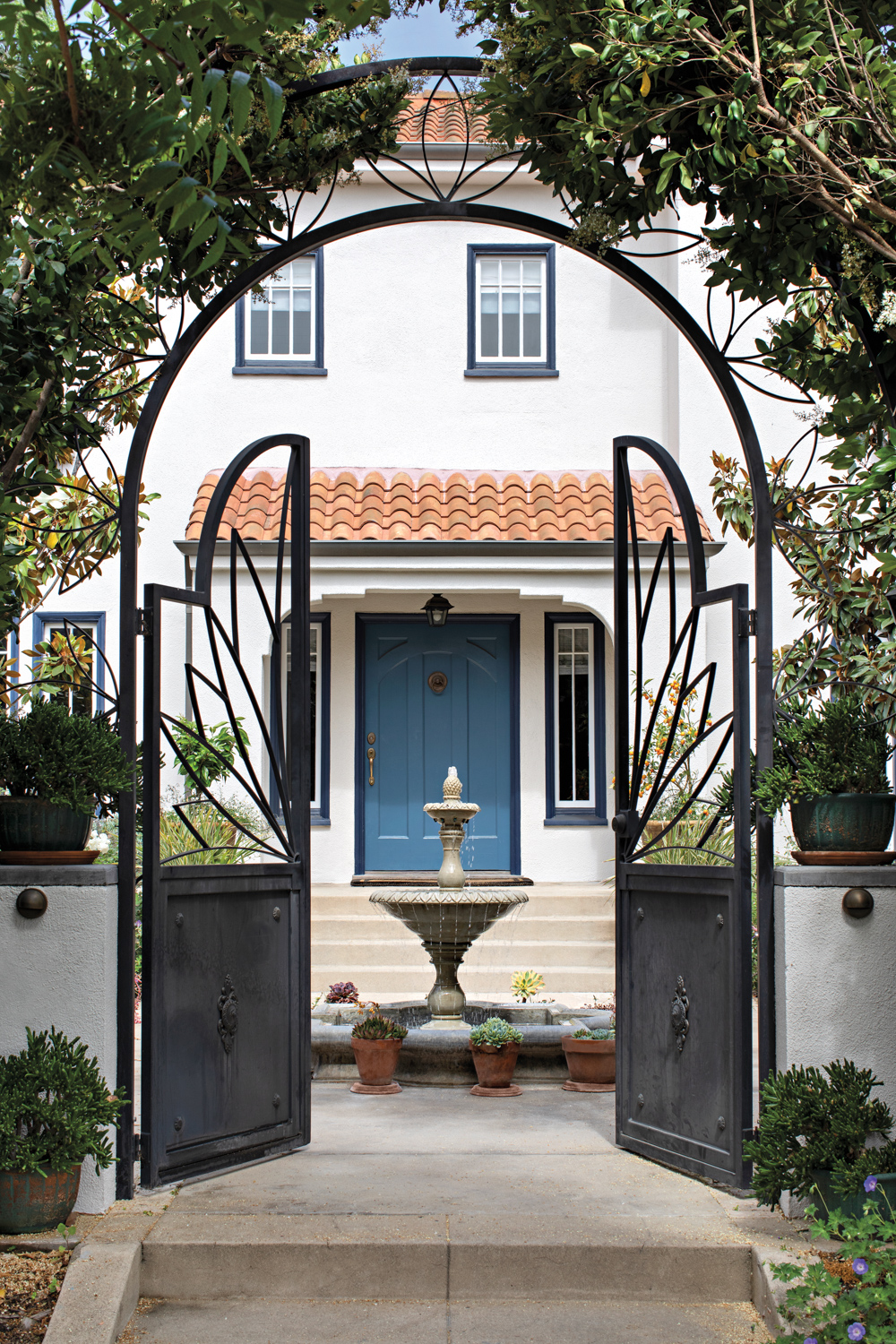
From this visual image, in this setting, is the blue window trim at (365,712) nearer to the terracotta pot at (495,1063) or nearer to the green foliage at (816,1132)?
the terracotta pot at (495,1063)

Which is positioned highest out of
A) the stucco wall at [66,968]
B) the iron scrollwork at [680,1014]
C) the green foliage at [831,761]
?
the green foliage at [831,761]

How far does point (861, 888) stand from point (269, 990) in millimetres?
2395

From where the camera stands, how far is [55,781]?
4.48 metres

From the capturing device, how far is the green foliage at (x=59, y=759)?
14.6ft

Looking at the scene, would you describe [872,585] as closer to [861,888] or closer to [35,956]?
[861,888]

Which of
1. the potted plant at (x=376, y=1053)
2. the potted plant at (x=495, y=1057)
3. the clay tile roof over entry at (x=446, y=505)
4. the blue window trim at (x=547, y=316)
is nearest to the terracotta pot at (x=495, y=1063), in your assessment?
the potted plant at (x=495, y=1057)

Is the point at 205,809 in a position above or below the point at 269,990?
above

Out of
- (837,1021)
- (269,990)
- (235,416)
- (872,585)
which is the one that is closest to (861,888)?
(837,1021)

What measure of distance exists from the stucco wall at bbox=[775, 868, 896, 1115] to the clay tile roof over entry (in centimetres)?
668

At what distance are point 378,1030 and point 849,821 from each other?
324 centimetres

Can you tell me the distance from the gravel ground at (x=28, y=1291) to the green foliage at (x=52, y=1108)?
27 centimetres

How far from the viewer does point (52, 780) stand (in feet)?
14.7

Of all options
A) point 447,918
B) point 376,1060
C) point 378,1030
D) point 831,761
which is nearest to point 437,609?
point 447,918

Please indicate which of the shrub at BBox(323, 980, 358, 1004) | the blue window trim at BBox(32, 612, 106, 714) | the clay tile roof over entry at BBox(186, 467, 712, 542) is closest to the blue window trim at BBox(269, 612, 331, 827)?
the clay tile roof over entry at BBox(186, 467, 712, 542)
